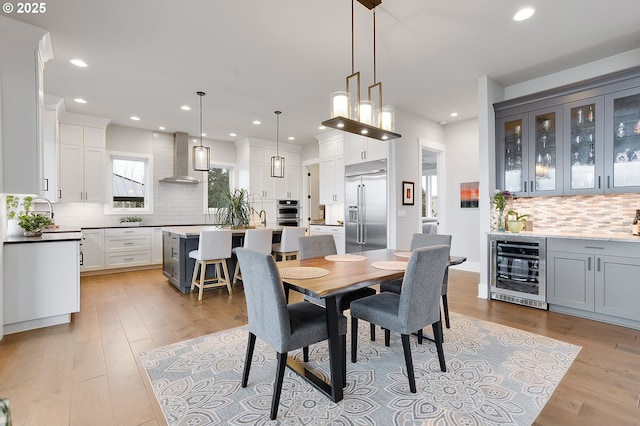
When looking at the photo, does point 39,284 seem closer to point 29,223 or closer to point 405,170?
point 29,223

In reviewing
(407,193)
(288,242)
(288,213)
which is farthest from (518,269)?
(288,213)

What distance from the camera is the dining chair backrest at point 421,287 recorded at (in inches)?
73.6

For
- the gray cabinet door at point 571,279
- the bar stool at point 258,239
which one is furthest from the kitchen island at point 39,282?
the gray cabinet door at point 571,279

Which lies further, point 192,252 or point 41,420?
point 192,252

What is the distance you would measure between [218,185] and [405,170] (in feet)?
14.8

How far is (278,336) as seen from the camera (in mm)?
1685

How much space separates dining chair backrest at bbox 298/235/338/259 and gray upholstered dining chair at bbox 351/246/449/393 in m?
0.80

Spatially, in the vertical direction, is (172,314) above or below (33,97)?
below

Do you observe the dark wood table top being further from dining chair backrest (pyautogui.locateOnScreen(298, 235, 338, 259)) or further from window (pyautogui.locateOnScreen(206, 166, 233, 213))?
window (pyautogui.locateOnScreen(206, 166, 233, 213))

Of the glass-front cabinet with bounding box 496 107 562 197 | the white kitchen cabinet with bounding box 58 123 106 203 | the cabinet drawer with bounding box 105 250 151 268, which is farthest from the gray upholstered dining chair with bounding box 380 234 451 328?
the white kitchen cabinet with bounding box 58 123 106 203

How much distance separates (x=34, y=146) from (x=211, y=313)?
2375 mm

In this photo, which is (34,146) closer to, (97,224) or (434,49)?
(97,224)

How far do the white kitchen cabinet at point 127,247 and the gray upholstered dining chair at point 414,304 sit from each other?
5261 millimetres

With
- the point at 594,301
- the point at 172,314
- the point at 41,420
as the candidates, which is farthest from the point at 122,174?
the point at 594,301
